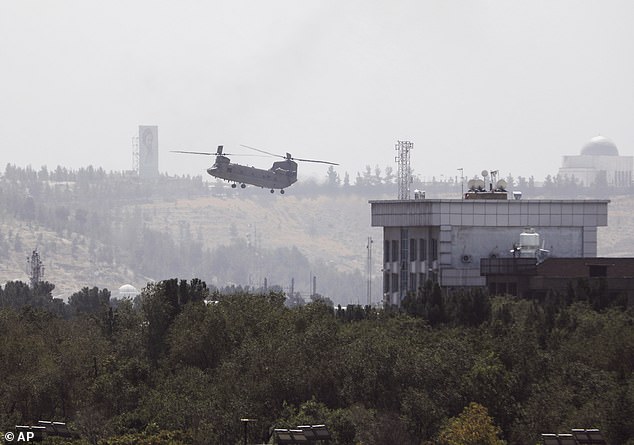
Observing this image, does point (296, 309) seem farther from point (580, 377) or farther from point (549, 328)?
point (580, 377)

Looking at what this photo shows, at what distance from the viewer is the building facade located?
14538 cm

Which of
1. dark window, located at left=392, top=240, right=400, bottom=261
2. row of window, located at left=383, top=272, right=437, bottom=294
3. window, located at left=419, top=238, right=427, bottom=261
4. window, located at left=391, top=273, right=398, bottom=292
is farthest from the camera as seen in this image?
window, located at left=391, top=273, right=398, bottom=292

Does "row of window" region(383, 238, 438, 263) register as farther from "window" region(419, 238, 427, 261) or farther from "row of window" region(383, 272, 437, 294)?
"row of window" region(383, 272, 437, 294)

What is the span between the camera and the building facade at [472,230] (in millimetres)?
145375

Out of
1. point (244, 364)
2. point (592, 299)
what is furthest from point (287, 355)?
point (592, 299)

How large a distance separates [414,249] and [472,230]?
743cm

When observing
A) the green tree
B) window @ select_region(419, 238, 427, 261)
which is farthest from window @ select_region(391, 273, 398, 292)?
the green tree

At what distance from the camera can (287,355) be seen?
9850 cm

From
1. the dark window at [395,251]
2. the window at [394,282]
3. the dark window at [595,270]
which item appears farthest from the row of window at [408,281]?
the dark window at [595,270]

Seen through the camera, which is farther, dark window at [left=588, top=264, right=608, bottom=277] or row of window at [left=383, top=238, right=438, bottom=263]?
row of window at [left=383, top=238, right=438, bottom=263]

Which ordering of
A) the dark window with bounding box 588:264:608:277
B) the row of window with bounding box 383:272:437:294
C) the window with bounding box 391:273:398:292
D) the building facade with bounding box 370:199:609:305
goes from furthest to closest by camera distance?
the window with bounding box 391:273:398:292, the row of window with bounding box 383:272:437:294, the building facade with bounding box 370:199:609:305, the dark window with bounding box 588:264:608:277

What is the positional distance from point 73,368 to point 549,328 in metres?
26.1

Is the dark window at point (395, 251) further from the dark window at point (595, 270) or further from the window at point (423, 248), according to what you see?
the dark window at point (595, 270)

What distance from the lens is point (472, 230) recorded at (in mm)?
146500
